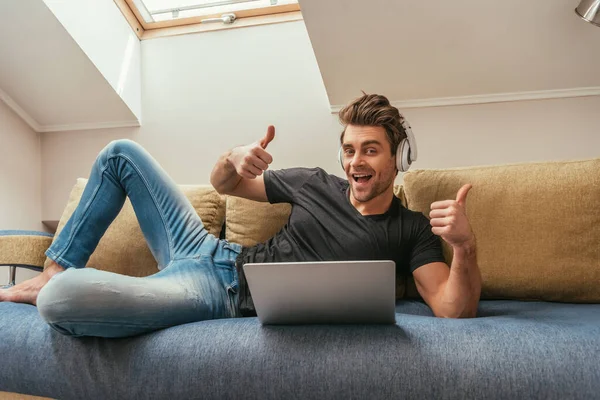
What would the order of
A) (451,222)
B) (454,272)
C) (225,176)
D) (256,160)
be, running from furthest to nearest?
(225,176)
(256,160)
(454,272)
(451,222)

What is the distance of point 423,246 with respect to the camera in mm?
1454

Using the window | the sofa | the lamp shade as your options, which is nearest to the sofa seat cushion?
the sofa

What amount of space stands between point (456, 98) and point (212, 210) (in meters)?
1.08

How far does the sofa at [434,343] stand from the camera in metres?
0.92

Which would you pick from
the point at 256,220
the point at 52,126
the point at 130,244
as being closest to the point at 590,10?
the point at 256,220

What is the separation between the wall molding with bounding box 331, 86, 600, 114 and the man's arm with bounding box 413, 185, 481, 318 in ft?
3.11

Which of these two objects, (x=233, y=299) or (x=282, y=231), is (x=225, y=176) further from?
(x=233, y=299)

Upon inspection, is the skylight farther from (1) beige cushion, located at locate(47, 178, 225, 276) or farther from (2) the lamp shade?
(2) the lamp shade

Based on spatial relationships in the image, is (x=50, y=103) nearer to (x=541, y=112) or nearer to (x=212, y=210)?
(x=212, y=210)

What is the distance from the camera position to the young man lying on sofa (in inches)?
54.5

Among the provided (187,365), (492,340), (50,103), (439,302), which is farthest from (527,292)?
(50,103)

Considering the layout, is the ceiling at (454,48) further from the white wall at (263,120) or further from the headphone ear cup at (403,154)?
the headphone ear cup at (403,154)

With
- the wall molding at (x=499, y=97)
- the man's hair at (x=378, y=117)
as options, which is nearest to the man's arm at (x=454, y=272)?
the man's hair at (x=378, y=117)

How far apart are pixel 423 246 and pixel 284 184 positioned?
18.6 inches
